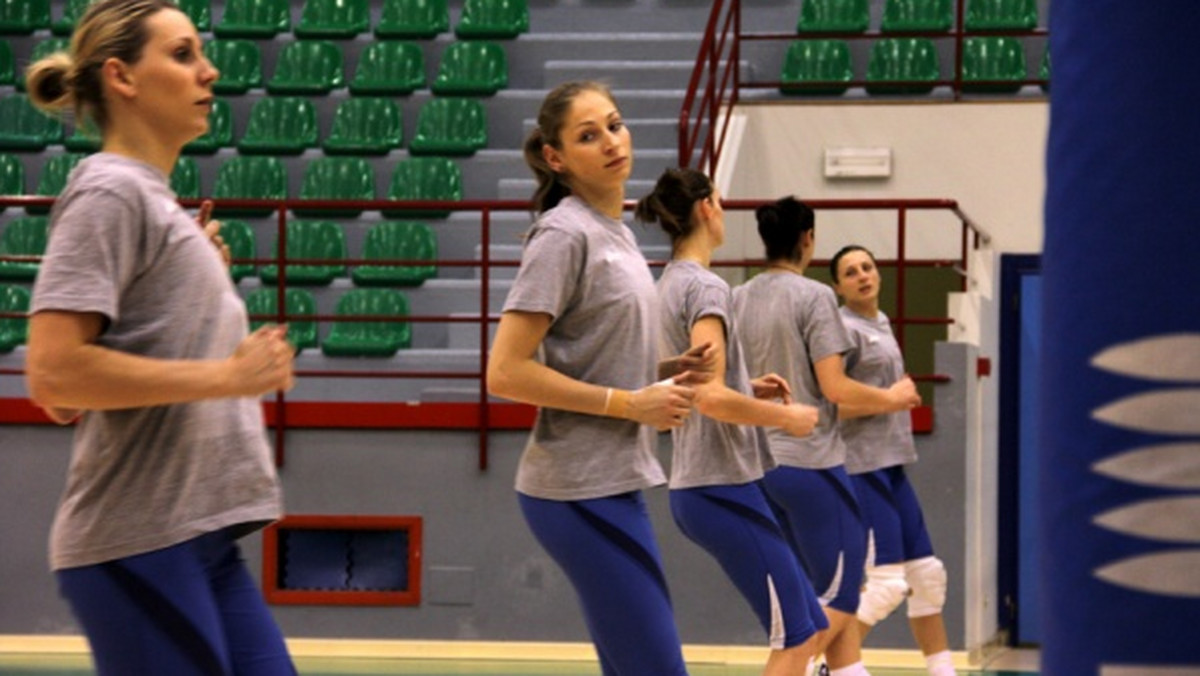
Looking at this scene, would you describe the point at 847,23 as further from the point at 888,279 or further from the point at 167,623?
the point at 167,623

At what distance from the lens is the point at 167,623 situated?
102 inches

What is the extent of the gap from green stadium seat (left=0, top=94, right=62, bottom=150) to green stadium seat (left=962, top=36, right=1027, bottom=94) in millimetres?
6325

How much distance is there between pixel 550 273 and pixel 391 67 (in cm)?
990

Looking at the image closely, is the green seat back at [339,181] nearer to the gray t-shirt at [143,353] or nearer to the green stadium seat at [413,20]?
the green stadium seat at [413,20]

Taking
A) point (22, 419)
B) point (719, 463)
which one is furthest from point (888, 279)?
point (719, 463)

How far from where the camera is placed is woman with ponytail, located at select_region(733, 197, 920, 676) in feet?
20.4

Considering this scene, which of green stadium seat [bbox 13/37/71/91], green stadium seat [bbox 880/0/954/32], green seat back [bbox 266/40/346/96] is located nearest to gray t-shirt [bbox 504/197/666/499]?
green stadium seat [bbox 880/0/954/32]

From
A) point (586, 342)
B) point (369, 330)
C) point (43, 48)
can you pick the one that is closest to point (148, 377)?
point (586, 342)

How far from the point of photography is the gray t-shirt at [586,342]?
375 centimetres

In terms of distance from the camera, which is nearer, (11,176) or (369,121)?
(11,176)

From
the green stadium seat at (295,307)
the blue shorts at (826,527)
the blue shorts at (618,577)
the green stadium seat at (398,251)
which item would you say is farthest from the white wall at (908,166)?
the blue shorts at (618,577)

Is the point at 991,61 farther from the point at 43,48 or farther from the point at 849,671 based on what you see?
the point at 849,671

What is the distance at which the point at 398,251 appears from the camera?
11664 millimetres

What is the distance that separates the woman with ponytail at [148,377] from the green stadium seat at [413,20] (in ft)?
36.1
